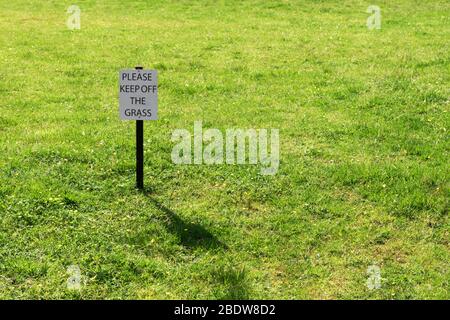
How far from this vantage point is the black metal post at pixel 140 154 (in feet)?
28.1

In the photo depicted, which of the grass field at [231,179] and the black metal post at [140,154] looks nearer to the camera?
the grass field at [231,179]

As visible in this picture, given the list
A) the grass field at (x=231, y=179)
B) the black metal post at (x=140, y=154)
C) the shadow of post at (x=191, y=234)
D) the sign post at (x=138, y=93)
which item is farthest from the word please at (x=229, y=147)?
the shadow of post at (x=191, y=234)

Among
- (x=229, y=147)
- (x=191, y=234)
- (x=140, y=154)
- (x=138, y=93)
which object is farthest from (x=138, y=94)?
(x=229, y=147)

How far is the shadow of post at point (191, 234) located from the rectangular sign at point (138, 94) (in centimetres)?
141

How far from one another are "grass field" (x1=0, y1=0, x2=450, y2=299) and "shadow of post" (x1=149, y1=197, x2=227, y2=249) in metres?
0.03

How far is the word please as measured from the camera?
392 inches

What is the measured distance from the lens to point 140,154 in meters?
8.72

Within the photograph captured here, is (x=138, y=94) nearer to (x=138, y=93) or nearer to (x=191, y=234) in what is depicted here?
(x=138, y=93)

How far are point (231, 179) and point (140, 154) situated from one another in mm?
1518

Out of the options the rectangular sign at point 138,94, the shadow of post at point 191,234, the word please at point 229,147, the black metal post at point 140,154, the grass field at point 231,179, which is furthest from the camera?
the word please at point 229,147

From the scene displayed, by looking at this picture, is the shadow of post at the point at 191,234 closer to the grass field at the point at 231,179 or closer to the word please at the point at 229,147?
the grass field at the point at 231,179

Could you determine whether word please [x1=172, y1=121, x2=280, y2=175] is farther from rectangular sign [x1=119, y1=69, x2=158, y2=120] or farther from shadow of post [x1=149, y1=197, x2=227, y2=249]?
shadow of post [x1=149, y1=197, x2=227, y2=249]
